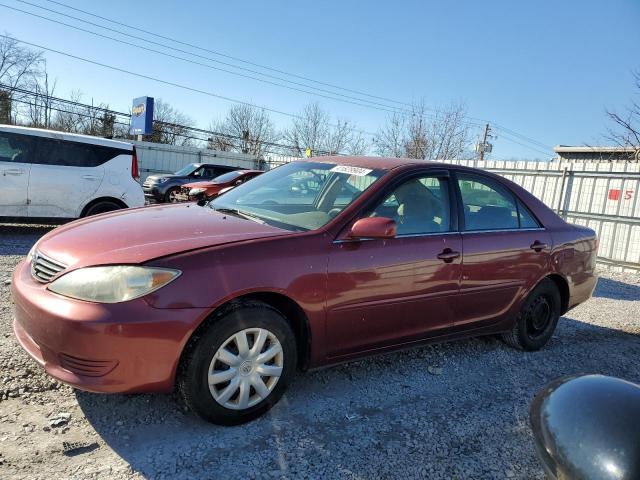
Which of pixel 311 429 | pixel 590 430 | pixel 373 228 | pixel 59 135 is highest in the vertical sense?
pixel 59 135

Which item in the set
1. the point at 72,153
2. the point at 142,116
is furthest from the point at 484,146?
the point at 72,153

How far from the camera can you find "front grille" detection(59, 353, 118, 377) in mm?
2371

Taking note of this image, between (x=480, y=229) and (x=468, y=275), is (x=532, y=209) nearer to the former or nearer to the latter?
(x=480, y=229)

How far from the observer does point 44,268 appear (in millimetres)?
2756

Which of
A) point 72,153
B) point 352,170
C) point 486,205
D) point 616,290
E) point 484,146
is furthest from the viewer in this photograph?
point 484,146

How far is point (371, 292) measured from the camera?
10.3ft

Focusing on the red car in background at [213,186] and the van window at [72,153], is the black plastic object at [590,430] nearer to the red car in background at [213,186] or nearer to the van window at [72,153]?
the van window at [72,153]

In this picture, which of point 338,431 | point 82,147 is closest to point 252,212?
point 338,431

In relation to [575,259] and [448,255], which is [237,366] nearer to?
[448,255]

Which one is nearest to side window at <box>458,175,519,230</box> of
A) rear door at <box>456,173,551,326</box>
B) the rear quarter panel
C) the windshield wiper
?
rear door at <box>456,173,551,326</box>

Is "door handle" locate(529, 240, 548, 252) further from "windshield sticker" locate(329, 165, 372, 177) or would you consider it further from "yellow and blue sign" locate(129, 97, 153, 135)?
"yellow and blue sign" locate(129, 97, 153, 135)

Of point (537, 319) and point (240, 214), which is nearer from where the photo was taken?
point (240, 214)

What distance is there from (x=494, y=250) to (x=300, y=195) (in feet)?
5.25

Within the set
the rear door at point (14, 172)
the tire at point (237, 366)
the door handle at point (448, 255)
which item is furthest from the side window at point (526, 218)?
the rear door at point (14, 172)
